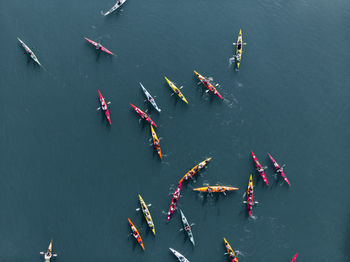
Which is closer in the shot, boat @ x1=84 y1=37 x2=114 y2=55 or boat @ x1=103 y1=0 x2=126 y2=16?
boat @ x1=84 y1=37 x2=114 y2=55

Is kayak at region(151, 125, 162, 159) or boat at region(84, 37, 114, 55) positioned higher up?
boat at region(84, 37, 114, 55)

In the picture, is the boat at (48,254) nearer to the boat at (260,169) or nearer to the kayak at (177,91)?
the kayak at (177,91)

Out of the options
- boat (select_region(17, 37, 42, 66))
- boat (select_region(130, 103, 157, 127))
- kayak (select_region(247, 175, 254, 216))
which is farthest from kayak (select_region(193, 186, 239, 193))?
boat (select_region(17, 37, 42, 66))

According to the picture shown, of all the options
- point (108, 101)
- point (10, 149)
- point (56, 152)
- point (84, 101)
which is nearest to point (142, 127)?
point (108, 101)

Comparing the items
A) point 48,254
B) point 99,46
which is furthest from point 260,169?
point 48,254

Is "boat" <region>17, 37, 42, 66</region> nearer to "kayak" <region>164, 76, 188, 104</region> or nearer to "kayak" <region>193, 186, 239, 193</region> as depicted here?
"kayak" <region>164, 76, 188, 104</region>

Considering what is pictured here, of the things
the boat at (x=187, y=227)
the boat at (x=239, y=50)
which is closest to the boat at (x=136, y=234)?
the boat at (x=187, y=227)

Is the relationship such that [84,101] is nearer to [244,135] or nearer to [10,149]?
[10,149]

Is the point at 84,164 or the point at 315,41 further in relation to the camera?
the point at 315,41
